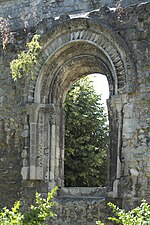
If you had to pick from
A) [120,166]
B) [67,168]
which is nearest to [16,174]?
[120,166]

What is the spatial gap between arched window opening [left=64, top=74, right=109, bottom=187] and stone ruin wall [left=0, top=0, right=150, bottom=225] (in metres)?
4.70

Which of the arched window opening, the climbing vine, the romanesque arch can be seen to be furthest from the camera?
the arched window opening

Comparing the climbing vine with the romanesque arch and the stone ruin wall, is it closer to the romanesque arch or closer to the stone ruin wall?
the romanesque arch

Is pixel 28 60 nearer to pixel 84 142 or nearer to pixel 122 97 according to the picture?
pixel 122 97

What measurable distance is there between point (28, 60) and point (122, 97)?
213 centimetres

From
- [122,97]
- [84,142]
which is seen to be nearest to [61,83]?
[122,97]

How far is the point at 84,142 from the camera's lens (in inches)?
631

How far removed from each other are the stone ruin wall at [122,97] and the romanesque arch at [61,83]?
172mm

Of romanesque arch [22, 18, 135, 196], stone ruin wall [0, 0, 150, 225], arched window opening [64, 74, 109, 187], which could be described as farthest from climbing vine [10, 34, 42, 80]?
arched window opening [64, 74, 109, 187]

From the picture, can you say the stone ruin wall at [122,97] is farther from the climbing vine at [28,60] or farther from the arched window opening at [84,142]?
the arched window opening at [84,142]

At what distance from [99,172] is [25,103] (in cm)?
775

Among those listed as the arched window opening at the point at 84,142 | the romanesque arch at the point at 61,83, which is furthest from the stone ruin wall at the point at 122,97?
the arched window opening at the point at 84,142

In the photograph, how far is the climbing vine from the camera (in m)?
9.05

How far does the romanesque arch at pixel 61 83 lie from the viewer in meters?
8.38
